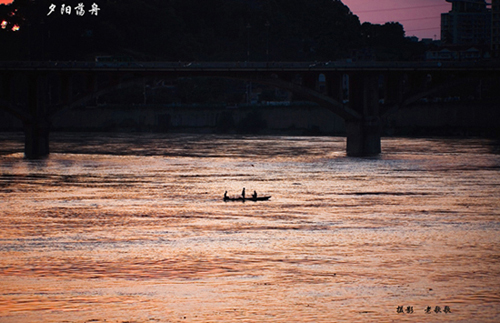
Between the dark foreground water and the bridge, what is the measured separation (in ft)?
81.6

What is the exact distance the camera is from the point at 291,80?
98.6m

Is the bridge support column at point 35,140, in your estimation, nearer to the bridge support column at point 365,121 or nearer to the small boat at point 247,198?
the bridge support column at point 365,121

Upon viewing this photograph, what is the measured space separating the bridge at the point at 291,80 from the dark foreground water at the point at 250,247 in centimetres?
2488

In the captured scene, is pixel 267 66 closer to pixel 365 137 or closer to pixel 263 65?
pixel 263 65

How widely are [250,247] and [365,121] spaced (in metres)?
68.0

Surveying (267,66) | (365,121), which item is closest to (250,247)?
(267,66)

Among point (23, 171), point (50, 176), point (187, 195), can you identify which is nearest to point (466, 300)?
point (187, 195)

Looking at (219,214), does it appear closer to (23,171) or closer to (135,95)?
(23,171)

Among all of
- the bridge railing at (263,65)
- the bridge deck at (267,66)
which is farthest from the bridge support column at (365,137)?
the bridge railing at (263,65)

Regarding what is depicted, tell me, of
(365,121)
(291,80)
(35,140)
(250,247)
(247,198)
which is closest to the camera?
(250,247)

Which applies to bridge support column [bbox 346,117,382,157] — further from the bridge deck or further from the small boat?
the small boat

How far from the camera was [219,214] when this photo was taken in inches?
1836

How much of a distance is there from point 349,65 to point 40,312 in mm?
79177

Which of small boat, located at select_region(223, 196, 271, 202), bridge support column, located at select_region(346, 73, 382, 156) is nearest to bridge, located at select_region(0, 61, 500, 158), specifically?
bridge support column, located at select_region(346, 73, 382, 156)
